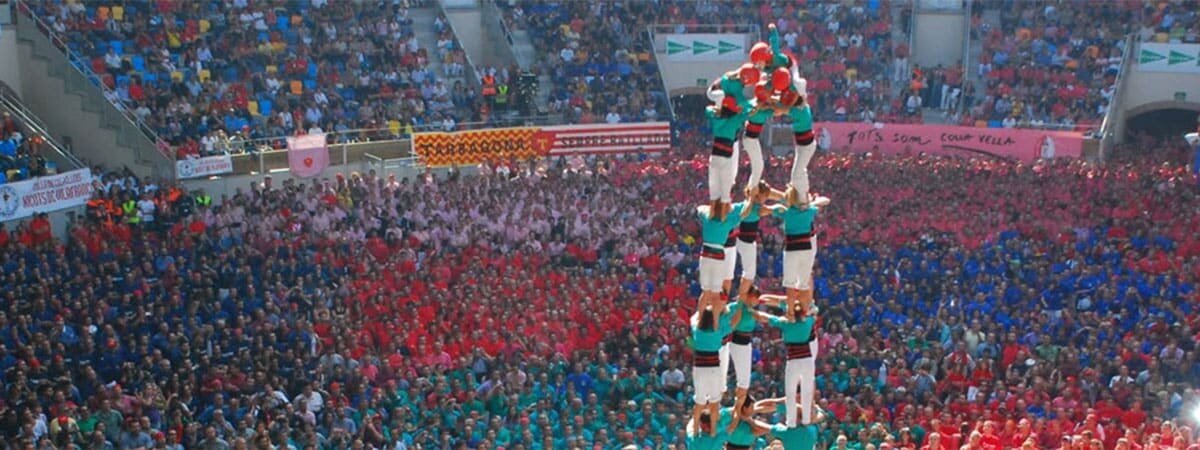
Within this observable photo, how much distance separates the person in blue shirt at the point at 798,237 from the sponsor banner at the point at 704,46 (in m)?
26.1

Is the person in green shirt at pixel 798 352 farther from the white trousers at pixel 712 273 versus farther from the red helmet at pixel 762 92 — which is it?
the red helmet at pixel 762 92

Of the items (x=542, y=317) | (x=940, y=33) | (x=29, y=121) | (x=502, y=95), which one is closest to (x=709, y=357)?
(x=542, y=317)

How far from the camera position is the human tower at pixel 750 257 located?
1048 centimetres

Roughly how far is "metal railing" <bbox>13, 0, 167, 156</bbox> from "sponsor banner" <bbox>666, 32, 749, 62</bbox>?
14.3 metres

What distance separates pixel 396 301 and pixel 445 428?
342 centimetres

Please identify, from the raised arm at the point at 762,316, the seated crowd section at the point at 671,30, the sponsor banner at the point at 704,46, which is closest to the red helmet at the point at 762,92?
the raised arm at the point at 762,316

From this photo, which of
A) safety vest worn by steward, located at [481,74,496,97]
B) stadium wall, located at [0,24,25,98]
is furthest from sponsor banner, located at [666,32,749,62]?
stadium wall, located at [0,24,25,98]

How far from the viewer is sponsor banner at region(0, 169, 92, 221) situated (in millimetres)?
21375

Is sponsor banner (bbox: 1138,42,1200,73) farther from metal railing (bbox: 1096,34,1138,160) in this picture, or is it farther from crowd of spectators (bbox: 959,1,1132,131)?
crowd of spectators (bbox: 959,1,1132,131)

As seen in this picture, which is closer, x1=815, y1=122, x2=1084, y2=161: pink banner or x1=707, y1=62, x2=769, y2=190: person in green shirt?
x1=707, y1=62, x2=769, y2=190: person in green shirt

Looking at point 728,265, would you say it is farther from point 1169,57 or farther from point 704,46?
point 1169,57

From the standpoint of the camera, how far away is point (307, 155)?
27.1 m

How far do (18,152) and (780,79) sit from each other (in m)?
16.1

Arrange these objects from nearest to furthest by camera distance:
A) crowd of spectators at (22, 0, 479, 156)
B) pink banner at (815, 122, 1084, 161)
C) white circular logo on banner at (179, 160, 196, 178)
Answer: white circular logo on banner at (179, 160, 196, 178), crowd of spectators at (22, 0, 479, 156), pink banner at (815, 122, 1084, 161)
